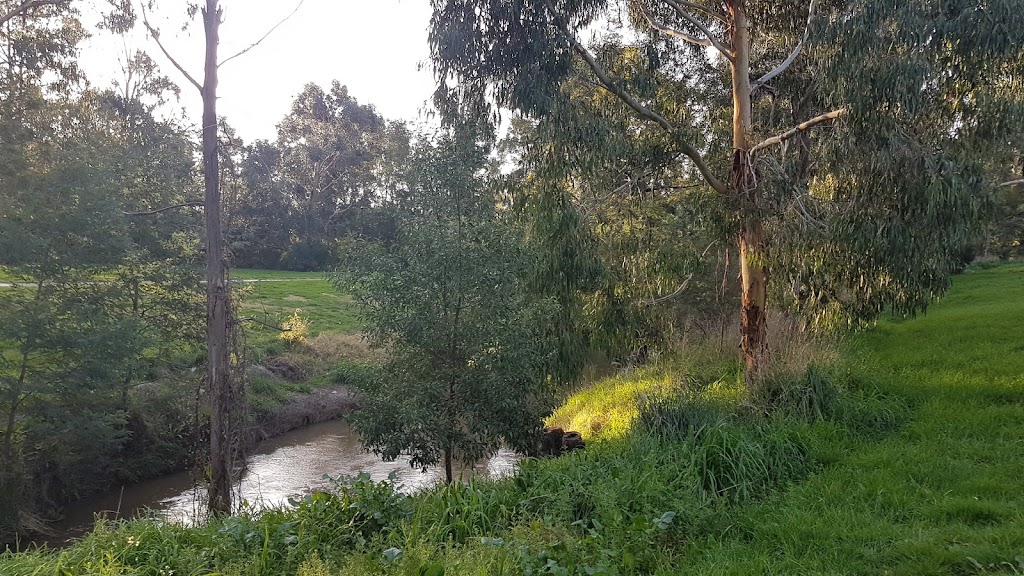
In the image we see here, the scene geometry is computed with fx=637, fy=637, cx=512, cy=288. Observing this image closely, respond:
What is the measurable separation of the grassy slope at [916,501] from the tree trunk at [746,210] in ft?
4.39

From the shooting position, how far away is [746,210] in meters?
8.73

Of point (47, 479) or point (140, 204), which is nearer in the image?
point (47, 479)

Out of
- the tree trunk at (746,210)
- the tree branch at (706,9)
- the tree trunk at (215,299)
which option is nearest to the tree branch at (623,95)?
the tree trunk at (746,210)

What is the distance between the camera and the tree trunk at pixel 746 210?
8781 millimetres

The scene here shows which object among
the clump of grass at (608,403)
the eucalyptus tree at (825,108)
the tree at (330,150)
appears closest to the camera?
the eucalyptus tree at (825,108)

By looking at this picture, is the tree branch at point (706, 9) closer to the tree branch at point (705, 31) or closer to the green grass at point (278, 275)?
the tree branch at point (705, 31)

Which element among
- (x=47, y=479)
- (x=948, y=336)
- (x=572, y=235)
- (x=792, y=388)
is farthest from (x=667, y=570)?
(x=47, y=479)

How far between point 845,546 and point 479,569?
8.14 feet

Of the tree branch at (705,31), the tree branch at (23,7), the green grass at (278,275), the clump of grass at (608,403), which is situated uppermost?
the tree branch at (23,7)

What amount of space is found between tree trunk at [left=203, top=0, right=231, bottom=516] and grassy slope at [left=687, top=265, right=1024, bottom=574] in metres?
6.19

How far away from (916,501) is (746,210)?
4782mm

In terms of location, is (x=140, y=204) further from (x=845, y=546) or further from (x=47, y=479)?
(x=845, y=546)

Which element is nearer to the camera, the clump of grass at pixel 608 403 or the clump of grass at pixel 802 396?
the clump of grass at pixel 802 396

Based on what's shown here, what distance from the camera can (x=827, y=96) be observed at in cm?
834
